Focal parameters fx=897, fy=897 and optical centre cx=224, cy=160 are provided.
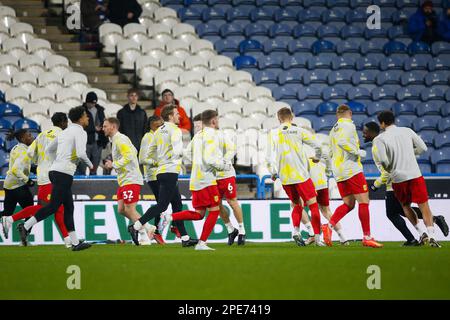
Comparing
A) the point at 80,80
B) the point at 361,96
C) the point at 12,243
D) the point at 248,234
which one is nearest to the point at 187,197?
the point at 248,234

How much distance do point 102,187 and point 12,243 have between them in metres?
1.85

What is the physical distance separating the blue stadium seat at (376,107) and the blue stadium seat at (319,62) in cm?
178

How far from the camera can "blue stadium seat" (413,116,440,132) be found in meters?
20.4

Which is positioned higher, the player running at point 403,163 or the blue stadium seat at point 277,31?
the blue stadium seat at point 277,31

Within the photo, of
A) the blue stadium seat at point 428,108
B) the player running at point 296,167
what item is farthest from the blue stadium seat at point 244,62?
the player running at point 296,167

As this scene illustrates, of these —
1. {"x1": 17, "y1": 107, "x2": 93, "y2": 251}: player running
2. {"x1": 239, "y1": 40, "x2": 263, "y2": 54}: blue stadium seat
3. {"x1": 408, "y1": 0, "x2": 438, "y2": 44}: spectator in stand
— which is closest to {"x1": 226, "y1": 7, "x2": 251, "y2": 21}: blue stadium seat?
{"x1": 239, "y1": 40, "x2": 263, "y2": 54}: blue stadium seat

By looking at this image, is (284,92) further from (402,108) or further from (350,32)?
(350,32)

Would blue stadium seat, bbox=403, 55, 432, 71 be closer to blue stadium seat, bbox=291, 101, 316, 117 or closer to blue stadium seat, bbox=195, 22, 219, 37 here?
blue stadium seat, bbox=291, 101, 316, 117

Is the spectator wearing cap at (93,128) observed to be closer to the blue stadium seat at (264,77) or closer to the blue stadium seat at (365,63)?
the blue stadium seat at (264,77)

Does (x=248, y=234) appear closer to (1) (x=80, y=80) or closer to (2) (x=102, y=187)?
(2) (x=102, y=187)

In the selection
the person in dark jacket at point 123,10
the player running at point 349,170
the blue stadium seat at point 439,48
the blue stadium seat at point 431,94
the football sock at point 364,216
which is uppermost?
the person in dark jacket at point 123,10

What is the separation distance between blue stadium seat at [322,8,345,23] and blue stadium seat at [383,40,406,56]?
1.42 m

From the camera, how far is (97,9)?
2209 cm

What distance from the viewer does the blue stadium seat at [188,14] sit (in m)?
22.8
